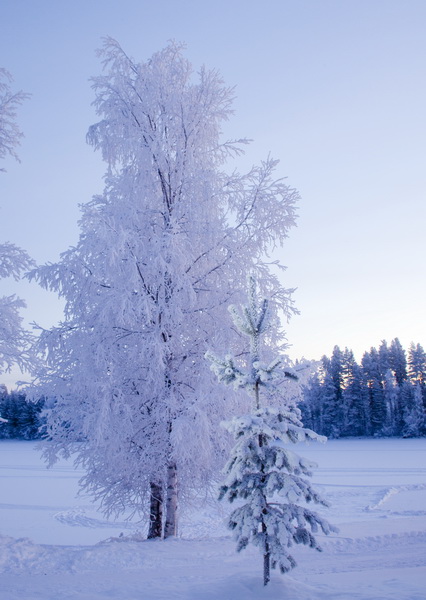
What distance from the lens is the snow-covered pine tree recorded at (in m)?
5.47

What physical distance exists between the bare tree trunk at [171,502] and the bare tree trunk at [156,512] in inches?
17.5

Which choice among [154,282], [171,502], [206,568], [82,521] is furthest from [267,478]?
[82,521]

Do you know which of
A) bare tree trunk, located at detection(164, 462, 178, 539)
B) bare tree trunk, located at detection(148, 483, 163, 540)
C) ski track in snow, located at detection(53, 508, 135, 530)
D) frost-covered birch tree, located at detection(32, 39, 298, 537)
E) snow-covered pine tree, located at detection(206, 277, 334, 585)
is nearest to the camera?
snow-covered pine tree, located at detection(206, 277, 334, 585)

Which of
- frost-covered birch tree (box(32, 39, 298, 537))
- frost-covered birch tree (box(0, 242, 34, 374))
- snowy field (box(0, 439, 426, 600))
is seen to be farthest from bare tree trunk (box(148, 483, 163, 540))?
frost-covered birch tree (box(0, 242, 34, 374))

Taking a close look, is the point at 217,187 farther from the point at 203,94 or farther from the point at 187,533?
the point at 187,533

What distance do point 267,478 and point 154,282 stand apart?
4.85 m

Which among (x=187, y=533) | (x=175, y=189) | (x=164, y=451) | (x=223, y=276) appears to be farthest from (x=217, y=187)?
(x=187, y=533)

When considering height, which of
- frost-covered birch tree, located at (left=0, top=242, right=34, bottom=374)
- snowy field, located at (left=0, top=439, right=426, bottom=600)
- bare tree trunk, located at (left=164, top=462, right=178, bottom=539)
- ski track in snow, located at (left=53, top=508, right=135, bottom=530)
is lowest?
ski track in snow, located at (left=53, top=508, right=135, bottom=530)

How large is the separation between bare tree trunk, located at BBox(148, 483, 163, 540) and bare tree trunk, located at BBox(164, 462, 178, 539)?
1.46ft

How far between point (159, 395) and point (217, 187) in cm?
456

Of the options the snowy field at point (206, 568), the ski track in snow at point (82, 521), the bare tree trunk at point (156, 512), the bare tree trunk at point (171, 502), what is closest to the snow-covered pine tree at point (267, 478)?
the snowy field at point (206, 568)

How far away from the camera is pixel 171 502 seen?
9.27m

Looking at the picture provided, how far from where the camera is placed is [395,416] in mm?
68750

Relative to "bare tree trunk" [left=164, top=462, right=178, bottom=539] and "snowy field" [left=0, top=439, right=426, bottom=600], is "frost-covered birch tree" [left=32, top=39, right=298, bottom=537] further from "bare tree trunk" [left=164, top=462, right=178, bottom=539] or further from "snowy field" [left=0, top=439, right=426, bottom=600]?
"snowy field" [left=0, top=439, right=426, bottom=600]
